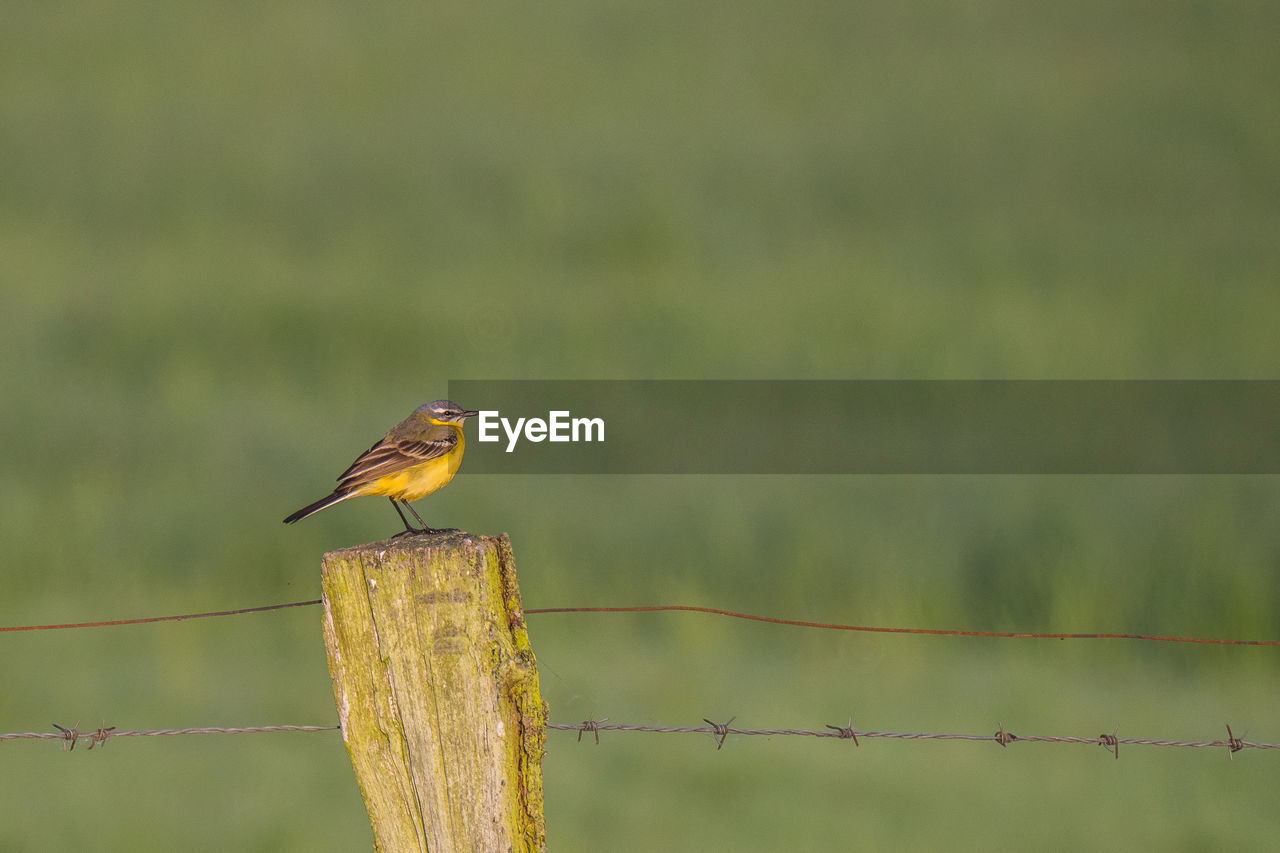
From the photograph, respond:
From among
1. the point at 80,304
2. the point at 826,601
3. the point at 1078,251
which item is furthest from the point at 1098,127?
the point at 80,304

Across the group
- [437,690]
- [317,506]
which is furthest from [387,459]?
[437,690]

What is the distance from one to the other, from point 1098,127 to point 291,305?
27.4 feet

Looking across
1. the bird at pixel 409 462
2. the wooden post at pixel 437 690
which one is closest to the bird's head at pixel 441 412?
the bird at pixel 409 462

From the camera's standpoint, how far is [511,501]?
1204cm

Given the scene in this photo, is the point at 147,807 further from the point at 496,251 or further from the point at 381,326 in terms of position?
the point at 496,251

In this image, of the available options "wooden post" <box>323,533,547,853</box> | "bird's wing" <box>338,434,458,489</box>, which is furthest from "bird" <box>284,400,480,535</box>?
"wooden post" <box>323,533,547,853</box>

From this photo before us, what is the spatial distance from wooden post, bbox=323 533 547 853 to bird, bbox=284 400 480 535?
132cm

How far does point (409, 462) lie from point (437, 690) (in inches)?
62.2

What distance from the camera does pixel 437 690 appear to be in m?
3.56

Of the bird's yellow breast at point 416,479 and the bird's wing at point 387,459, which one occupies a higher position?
the bird's wing at point 387,459

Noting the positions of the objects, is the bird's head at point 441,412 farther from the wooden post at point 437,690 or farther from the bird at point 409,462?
the wooden post at point 437,690

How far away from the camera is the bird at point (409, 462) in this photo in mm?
4977

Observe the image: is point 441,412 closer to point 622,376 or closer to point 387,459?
point 387,459

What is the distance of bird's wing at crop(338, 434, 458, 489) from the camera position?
4973 millimetres
